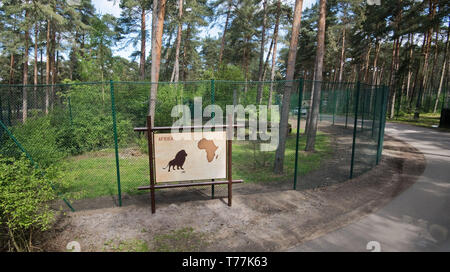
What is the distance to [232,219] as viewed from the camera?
456 centimetres

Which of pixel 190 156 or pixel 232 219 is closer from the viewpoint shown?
pixel 232 219

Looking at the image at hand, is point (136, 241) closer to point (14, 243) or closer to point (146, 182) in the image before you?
point (14, 243)

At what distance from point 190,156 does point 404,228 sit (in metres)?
3.97

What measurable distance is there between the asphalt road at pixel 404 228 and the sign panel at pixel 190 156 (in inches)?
86.9

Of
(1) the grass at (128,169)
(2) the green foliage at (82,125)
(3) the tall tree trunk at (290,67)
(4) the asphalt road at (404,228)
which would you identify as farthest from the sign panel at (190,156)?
(2) the green foliage at (82,125)

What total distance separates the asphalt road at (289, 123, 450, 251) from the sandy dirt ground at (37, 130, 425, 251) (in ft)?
0.70

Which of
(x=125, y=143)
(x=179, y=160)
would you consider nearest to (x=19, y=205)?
(x=179, y=160)

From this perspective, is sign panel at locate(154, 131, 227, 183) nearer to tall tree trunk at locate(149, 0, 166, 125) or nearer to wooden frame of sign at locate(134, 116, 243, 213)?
wooden frame of sign at locate(134, 116, 243, 213)

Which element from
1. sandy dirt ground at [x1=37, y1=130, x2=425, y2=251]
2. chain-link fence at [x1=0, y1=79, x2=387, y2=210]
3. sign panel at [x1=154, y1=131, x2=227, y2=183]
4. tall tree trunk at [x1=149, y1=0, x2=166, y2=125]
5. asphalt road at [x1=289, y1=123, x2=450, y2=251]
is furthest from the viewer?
tall tree trunk at [x1=149, y1=0, x2=166, y2=125]

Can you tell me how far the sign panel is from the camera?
4.74m

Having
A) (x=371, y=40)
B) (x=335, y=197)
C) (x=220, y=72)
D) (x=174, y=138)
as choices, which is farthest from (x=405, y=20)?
(x=174, y=138)

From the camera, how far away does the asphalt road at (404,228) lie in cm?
360

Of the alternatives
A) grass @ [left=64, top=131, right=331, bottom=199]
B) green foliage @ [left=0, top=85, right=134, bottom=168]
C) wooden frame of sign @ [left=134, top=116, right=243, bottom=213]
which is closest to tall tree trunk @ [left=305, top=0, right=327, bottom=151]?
grass @ [left=64, top=131, right=331, bottom=199]

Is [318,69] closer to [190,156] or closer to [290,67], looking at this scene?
[290,67]
